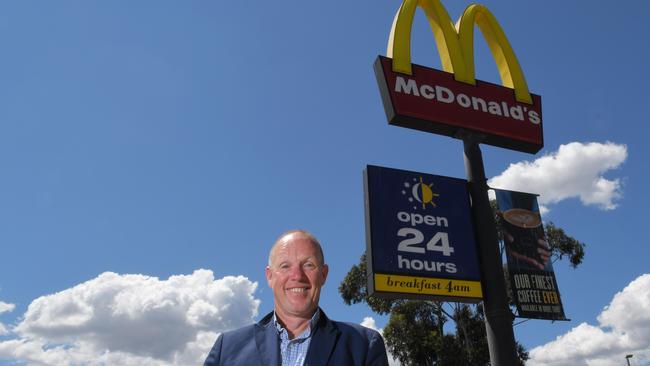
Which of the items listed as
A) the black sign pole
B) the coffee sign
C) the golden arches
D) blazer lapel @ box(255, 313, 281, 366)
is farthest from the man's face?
the golden arches

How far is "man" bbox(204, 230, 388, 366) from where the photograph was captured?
102 inches

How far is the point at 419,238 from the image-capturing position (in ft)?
29.8

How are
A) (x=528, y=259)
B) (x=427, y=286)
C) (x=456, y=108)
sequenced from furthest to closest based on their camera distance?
(x=456, y=108), (x=528, y=259), (x=427, y=286)

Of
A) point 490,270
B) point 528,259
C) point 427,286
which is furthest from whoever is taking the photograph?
point 528,259

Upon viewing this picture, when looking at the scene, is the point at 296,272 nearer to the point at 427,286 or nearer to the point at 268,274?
the point at 268,274

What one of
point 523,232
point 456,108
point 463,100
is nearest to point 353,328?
point 523,232

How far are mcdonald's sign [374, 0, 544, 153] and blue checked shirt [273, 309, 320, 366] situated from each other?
25.3 feet

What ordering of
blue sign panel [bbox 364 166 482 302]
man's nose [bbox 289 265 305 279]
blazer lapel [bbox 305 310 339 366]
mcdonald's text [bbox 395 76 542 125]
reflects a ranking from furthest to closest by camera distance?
mcdonald's text [bbox 395 76 542 125]
blue sign panel [bbox 364 166 482 302]
man's nose [bbox 289 265 305 279]
blazer lapel [bbox 305 310 339 366]

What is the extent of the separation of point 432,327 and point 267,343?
27.2m

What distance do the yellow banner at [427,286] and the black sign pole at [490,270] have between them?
26 cm

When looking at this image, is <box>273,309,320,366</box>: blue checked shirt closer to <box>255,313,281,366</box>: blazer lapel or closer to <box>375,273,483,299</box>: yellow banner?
<box>255,313,281,366</box>: blazer lapel

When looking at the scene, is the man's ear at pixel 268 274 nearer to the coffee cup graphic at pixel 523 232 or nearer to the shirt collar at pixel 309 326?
the shirt collar at pixel 309 326

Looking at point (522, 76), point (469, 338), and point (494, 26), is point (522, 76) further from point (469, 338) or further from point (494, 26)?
point (469, 338)

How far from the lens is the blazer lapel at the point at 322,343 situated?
252 cm
